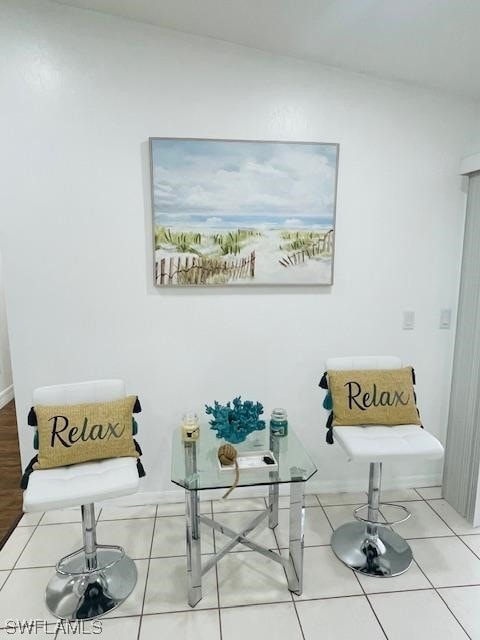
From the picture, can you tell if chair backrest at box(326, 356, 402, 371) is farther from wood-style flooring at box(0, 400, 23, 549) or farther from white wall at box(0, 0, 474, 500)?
wood-style flooring at box(0, 400, 23, 549)

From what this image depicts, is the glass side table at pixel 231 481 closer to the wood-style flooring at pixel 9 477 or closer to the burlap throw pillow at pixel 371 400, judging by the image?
the burlap throw pillow at pixel 371 400

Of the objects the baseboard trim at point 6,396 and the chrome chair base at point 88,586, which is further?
the baseboard trim at point 6,396

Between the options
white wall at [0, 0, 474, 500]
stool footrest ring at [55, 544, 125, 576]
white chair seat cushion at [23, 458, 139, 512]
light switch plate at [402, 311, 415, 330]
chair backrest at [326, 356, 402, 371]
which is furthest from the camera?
light switch plate at [402, 311, 415, 330]

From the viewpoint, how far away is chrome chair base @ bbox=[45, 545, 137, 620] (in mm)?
1809

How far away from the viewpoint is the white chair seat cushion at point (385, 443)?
1.95 m

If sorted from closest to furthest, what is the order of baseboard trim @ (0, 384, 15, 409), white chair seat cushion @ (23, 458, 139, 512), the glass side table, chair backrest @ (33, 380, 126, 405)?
1. white chair seat cushion @ (23, 458, 139, 512)
2. the glass side table
3. chair backrest @ (33, 380, 126, 405)
4. baseboard trim @ (0, 384, 15, 409)

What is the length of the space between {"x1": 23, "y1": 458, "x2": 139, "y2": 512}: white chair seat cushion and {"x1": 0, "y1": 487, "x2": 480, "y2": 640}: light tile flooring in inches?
22.7

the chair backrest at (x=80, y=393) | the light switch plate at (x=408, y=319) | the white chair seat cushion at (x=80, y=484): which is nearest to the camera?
the white chair seat cushion at (x=80, y=484)

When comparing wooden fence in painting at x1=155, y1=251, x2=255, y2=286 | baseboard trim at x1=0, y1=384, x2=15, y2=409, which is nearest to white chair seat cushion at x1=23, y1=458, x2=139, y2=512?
wooden fence in painting at x1=155, y1=251, x2=255, y2=286

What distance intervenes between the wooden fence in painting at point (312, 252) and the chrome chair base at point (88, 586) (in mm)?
1813

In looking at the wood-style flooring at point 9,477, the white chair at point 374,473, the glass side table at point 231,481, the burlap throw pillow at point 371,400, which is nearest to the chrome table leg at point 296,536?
the glass side table at point 231,481

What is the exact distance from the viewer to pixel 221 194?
2.29m

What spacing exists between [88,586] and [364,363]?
71.5 inches

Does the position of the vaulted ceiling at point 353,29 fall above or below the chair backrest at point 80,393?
above
